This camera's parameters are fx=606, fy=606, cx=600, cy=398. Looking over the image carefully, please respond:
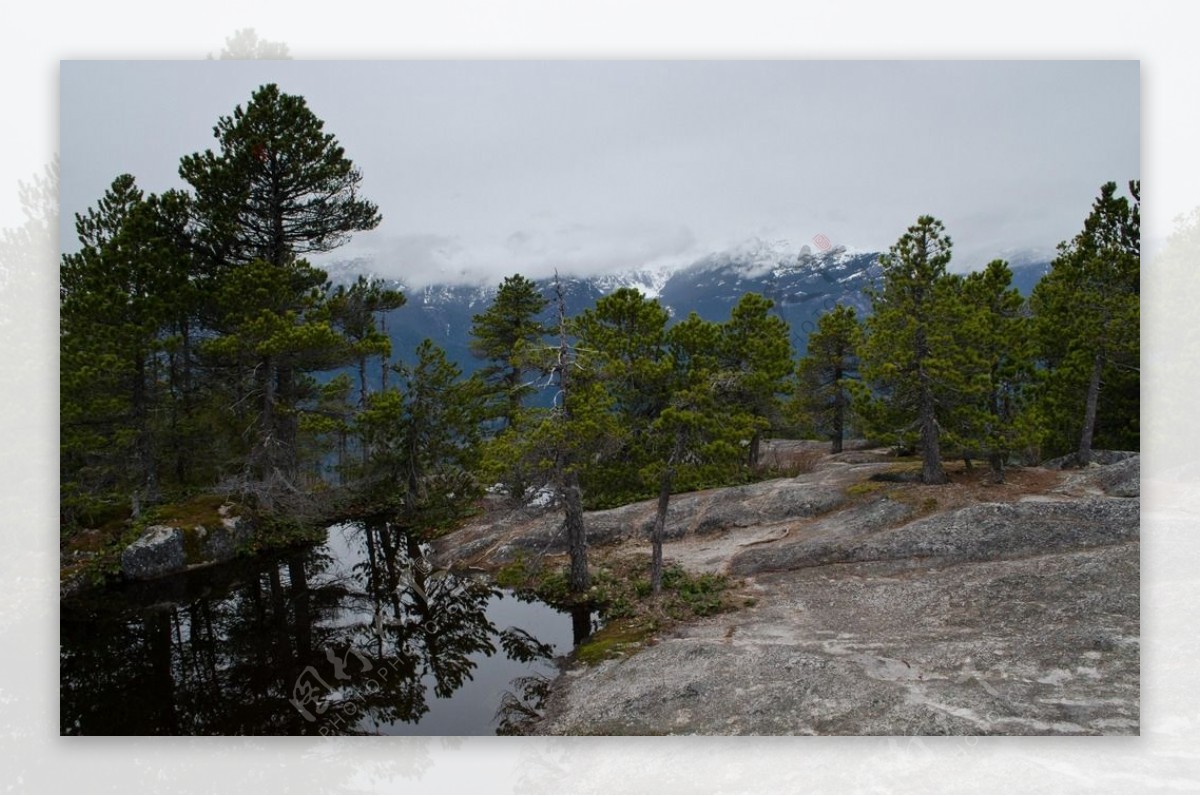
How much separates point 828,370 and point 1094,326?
12.6m

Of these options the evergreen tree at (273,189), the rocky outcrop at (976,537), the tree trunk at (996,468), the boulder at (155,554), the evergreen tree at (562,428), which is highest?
the evergreen tree at (273,189)

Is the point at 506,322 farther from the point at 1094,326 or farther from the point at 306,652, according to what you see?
the point at 1094,326

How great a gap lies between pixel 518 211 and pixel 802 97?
5086mm

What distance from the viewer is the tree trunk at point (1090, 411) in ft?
49.8

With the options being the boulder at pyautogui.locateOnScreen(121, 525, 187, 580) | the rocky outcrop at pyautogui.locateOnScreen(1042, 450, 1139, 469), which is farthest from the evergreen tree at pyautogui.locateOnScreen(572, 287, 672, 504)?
the rocky outcrop at pyautogui.locateOnScreen(1042, 450, 1139, 469)

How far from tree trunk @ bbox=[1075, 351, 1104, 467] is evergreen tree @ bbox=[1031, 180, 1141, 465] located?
20 millimetres

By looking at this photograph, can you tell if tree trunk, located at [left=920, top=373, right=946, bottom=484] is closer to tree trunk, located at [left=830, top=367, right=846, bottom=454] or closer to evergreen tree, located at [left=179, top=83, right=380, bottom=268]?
A: tree trunk, located at [left=830, top=367, right=846, bottom=454]

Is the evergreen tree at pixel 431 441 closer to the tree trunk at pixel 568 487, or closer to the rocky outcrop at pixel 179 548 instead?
the rocky outcrop at pixel 179 548

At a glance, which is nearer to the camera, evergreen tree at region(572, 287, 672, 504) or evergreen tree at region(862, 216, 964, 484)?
evergreen tree at region(572, 287, 672, 504)

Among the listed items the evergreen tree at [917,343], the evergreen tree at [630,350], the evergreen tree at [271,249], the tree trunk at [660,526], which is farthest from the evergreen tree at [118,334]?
the evergreen tree at [917,343]

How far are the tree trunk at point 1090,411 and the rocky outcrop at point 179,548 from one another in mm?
23176

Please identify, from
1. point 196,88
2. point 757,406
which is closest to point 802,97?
point 757,406

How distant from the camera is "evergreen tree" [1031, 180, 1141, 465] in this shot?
10.8 m

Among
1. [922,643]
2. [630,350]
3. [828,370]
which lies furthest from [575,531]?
[828,370]
